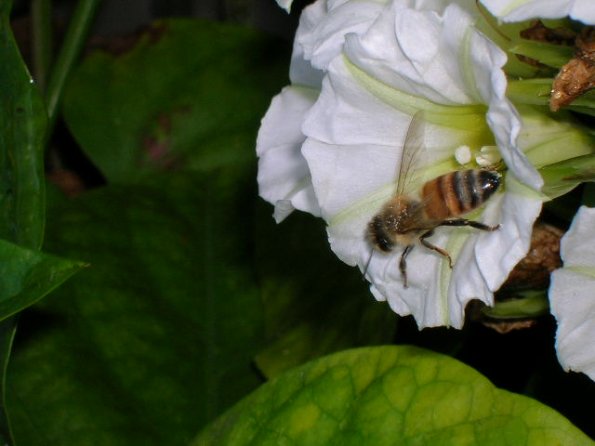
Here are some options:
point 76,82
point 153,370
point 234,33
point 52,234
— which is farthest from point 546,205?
point 76,82

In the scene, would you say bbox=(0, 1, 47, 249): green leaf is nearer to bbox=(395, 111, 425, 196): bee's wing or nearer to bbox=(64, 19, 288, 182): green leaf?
bbox=(395, 111, 425, 196): bee's wing

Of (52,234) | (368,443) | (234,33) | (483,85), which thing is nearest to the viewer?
(483,85)

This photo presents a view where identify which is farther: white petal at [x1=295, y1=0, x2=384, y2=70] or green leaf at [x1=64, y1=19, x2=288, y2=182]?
green leaf at [x1=64, y1=19, x2=288, y2=182]

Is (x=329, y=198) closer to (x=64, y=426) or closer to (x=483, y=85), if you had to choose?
(x=483, y=85)

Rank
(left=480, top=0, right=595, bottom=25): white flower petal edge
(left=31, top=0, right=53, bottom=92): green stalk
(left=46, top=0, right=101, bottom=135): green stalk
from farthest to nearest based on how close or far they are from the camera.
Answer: (left=31, top=0, right=53, bottom=92): green stalk, (left=46, top=0, right=101, bottom=135): green stalk, (left=480, top=0, right=595, bottom=25): white flower petal edge

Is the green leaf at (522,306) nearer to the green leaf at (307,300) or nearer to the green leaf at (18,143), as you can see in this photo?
the green leaf at (307,300)

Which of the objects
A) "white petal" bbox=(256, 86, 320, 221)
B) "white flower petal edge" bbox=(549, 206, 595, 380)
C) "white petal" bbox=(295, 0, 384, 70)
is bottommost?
"white flower petal edge" bbox=(549, 206, 595, 380)

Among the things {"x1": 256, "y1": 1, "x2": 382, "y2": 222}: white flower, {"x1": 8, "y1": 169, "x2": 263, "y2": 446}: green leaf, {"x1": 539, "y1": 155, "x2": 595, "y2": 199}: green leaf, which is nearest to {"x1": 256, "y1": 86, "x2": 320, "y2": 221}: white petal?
{"x1": 256, "y1": 1, "x2": 382, "y2": 222}: white flower

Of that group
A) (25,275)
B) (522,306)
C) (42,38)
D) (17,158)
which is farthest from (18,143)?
(42,38)
